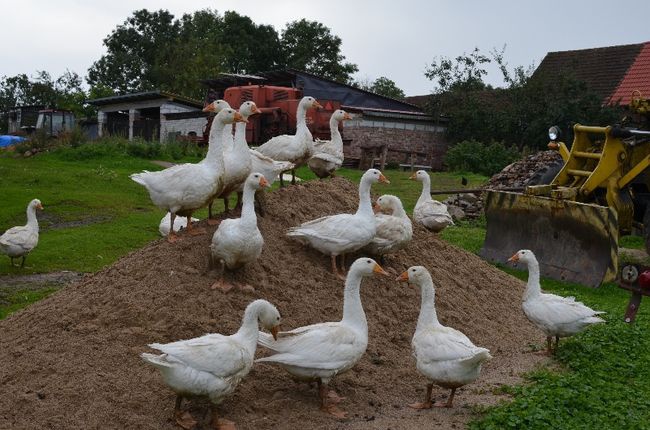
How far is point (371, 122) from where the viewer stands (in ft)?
104

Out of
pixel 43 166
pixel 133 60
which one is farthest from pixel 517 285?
pixel 133 60

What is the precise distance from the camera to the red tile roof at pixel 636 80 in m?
30.9

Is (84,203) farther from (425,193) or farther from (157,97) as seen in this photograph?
(157,97)

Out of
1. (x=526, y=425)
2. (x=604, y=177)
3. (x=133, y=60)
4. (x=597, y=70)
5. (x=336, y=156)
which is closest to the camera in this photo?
(x=526, y=425)

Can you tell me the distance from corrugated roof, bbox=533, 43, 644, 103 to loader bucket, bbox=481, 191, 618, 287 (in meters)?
19.2

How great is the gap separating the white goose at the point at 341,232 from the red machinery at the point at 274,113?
15.5 metres

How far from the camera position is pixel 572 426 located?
652 centimetres

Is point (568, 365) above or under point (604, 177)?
under

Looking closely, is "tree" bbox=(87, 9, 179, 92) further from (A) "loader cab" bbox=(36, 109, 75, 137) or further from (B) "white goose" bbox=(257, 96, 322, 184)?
(B) "white goose" bbox=(257, 96, 322, 184)

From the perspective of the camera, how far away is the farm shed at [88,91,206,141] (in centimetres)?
3512

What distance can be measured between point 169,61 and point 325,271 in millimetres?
53420

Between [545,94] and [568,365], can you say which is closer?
[568,365]

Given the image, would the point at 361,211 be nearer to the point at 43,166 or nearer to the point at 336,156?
the point at 336,156

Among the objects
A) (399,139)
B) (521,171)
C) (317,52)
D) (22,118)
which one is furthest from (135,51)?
(521,171)
